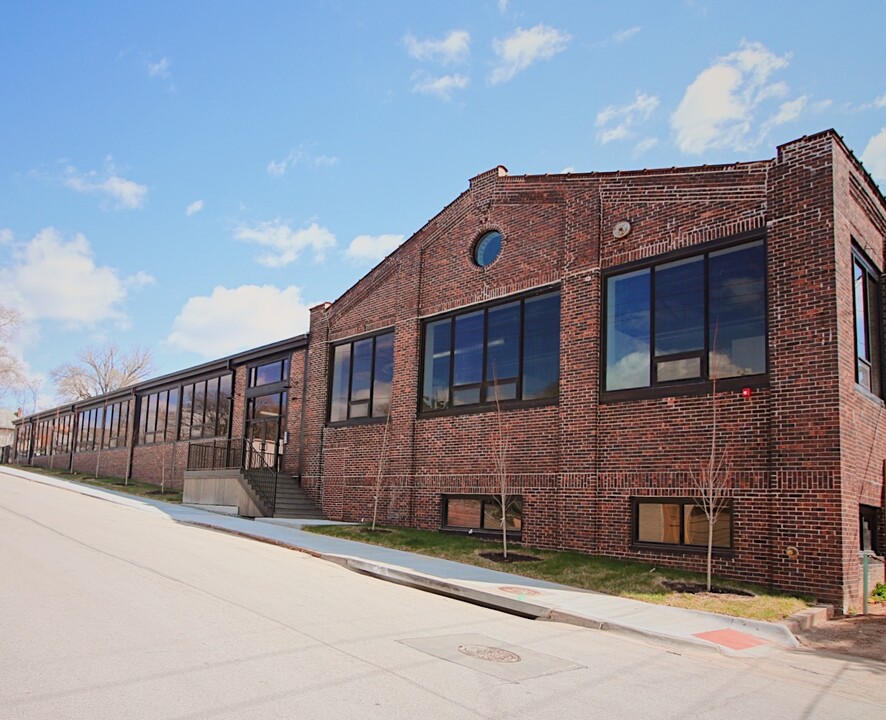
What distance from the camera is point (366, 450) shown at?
20.4m

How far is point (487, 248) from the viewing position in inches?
711

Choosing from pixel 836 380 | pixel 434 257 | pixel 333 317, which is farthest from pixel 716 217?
pixel 333 317

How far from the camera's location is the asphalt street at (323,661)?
5184 millimetres

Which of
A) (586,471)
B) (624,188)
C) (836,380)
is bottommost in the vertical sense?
(586,471)

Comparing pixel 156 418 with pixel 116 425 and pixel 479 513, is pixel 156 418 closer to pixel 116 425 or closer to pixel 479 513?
pixel 116 425

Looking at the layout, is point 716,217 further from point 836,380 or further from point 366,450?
point 366,450

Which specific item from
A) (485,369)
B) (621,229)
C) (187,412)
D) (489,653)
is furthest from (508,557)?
(187,412)

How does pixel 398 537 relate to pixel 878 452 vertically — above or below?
below

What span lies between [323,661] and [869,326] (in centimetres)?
1230

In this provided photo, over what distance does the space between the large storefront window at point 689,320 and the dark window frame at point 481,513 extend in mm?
3595

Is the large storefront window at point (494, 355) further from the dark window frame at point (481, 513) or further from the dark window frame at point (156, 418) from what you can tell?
the dark window frame at point (156, 418)

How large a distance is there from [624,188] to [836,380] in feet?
19.0

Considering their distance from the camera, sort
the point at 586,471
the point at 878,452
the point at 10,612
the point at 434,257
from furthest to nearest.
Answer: the point at 434,257
the point at 586,471
the point at 878,452
the point at 10,612

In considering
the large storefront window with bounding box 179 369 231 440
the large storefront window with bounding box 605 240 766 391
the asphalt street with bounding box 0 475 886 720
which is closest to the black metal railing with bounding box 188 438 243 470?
the large storefront window with bounding box 179 369 231 440
